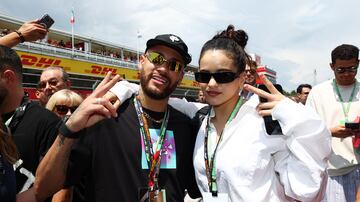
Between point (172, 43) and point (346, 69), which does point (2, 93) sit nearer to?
point (172, 43)

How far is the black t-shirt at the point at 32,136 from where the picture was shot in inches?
99.3

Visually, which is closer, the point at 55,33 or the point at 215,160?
the point at 215,160

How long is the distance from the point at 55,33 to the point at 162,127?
101 feet

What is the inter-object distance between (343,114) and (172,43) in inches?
102

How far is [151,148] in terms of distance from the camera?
7.60ft

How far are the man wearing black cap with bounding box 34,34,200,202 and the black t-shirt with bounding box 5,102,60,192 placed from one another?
408 mm

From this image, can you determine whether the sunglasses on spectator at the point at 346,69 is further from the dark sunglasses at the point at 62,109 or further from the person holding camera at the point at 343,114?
the dark sunglasses at the point at 62,109

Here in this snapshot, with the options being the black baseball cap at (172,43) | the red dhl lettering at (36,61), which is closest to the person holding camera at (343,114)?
the black baseball cap at (172,43)

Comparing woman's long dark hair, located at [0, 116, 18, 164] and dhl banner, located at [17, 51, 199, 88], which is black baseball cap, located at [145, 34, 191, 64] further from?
dhl banner, located at [17, 51, 199, 88]

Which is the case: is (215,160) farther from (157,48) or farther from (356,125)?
(356,125)

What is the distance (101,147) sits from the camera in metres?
2.25

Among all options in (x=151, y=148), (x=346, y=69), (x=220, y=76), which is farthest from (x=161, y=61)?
(x=346, y=69)

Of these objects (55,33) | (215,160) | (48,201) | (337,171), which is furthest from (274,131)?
(55,33)

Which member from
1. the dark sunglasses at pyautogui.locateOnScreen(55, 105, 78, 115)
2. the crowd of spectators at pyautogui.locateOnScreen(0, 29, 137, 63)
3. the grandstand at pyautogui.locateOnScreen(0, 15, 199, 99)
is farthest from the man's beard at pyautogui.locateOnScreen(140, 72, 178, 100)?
the crowd of spectators at pyautogui.locateOnScreen(0, 29, 137, 63)
